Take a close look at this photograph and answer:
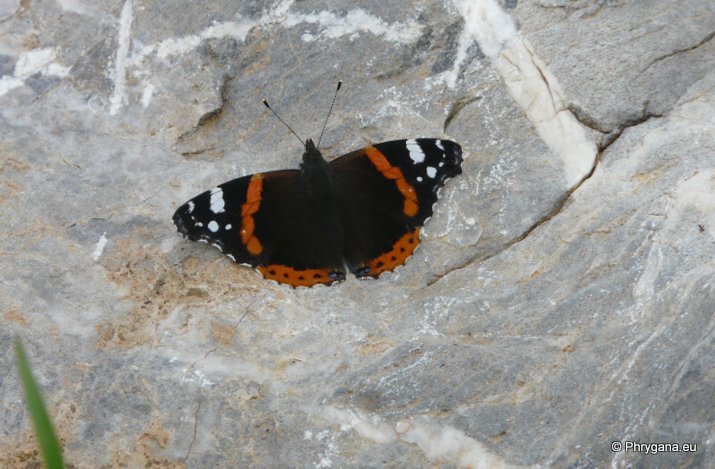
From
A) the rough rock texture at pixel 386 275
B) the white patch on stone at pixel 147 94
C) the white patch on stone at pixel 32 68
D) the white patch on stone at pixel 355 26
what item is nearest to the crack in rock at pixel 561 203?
the rough rock texture at pixel 386 275

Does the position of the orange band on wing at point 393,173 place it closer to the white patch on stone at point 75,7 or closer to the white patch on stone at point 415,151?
the white patch on stone at point 415,151

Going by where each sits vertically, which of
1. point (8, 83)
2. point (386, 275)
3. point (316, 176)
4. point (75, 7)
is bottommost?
point (386, 275)

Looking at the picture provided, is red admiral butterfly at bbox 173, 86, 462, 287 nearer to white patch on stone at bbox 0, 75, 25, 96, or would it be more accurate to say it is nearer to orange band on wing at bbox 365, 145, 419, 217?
orange band on wing at bbox 365, 145, 419, 217

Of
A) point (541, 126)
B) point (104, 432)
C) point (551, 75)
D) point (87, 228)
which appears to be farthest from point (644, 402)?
point (87, 228)

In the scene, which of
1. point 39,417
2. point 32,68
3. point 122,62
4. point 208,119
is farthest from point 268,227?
point 39,417

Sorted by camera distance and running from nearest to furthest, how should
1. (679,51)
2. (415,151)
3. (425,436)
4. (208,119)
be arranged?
(425,436), (415,151), (679,51), (208,119)

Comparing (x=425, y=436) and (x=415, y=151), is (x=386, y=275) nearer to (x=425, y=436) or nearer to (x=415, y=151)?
(x=415, y=151)
